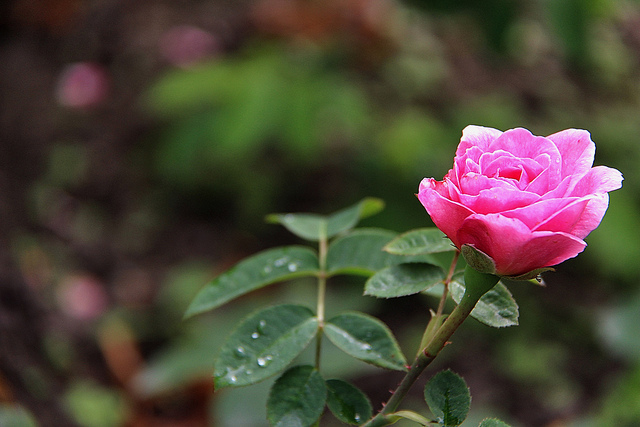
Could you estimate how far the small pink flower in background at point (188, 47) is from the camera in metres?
3.11

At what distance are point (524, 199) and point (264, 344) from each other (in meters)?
0.29

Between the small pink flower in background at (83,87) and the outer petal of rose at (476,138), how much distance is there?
3.06 meters

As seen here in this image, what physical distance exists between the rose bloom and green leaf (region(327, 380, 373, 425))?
0.20 meters

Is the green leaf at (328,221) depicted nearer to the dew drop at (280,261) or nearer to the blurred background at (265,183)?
the dew drop at (280,261)

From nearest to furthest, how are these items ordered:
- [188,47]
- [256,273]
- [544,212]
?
[544,212]
[256,273]
[188,47]

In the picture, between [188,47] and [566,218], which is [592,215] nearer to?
[566,218]

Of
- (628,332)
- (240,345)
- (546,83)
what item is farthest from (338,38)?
(240,345)

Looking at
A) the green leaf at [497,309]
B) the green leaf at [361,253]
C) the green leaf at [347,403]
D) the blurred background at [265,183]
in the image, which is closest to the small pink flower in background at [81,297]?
the blurred background at [265,183]

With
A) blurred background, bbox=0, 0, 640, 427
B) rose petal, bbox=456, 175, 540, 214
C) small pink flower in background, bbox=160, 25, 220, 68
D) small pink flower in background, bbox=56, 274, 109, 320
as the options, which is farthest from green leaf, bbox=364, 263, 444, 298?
small pink flower in background, bbox=160, 25, 220, 68

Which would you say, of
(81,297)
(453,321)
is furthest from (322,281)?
(81,297)

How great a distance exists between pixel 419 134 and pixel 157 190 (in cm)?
130

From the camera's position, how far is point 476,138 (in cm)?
50

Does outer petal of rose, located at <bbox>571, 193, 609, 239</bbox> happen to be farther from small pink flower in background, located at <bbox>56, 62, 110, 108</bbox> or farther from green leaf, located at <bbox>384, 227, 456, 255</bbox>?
small pink flower in background, located at <bbox>56, 62, 110, 108</bbox>

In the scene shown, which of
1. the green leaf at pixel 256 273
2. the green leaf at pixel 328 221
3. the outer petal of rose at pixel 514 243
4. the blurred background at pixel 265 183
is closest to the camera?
the outer petal of rose at pixel 514 243
